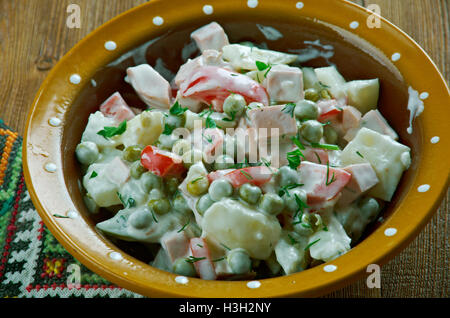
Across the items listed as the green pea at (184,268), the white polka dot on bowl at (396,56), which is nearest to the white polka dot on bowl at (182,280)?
the green pea at (184,268)

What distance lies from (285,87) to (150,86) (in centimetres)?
78

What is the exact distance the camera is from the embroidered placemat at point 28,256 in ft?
8.29

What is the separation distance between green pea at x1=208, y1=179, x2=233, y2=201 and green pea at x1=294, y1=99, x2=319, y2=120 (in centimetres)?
59

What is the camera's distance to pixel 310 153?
248 centimetres

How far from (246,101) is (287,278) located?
1033 mm

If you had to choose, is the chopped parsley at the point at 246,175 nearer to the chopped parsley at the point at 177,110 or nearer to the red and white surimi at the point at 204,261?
the red and white surimi at the point at 204,261

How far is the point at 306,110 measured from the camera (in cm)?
255

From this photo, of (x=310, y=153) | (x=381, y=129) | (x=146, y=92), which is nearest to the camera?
(x=310, y=153)

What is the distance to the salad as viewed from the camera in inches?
87.7

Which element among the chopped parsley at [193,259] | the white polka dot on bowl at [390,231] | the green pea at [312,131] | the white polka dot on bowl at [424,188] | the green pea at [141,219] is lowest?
the chopped parsley at [193,259]

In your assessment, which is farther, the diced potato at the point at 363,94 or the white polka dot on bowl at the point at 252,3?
the white polka dot on bowl at the point at 252,3

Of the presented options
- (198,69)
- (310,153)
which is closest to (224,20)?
(198,69)

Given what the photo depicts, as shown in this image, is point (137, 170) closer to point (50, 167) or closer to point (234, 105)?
point (50, 167)
